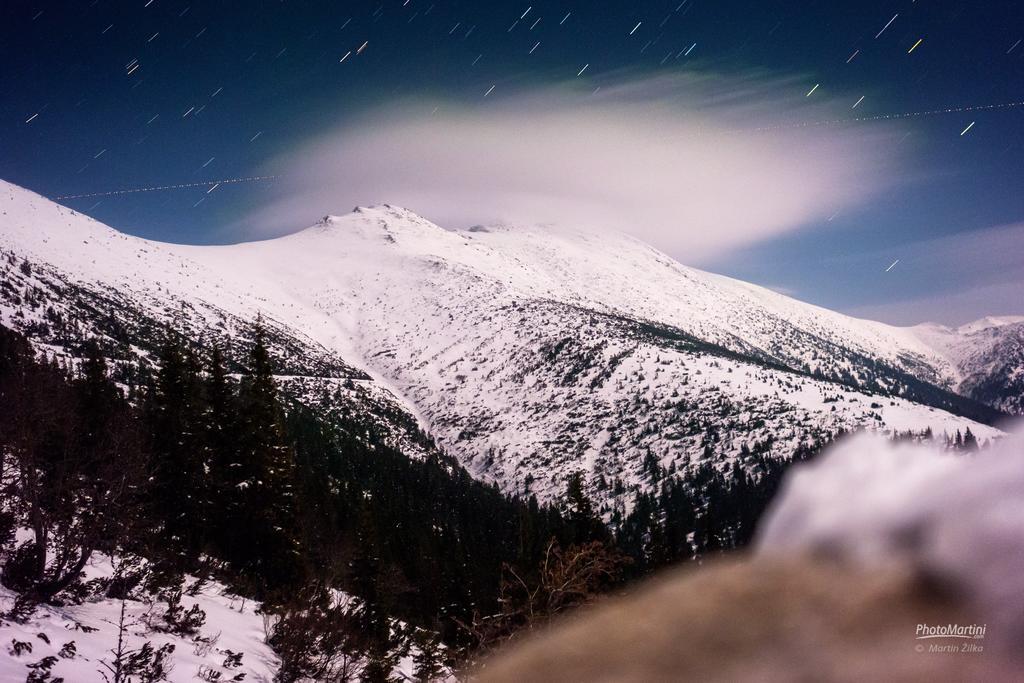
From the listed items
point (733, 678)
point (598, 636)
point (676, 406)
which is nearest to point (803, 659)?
point (733, 678)

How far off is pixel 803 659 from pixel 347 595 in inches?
1332

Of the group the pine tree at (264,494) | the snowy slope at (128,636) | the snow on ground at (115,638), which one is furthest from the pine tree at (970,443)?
the pine tree at (264,494)

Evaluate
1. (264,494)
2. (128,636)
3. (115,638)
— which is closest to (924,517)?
(115,638)

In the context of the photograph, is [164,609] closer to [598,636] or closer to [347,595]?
[347,595]

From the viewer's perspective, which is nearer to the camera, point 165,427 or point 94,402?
point 94,402

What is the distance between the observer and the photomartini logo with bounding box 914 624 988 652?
1.64 metres

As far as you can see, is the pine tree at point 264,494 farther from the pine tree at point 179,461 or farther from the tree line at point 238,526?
the pine tree at point 179,461

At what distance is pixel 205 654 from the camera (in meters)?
17.2

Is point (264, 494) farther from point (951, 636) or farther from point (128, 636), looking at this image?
point (951, 636)

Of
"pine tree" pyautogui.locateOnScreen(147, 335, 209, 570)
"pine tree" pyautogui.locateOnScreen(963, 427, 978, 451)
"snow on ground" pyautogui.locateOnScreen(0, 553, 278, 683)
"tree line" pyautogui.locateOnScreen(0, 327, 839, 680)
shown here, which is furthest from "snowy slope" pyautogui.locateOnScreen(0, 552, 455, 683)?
"pine tree" pyautogui.locateOnScreen(963, 427, 978, 451)

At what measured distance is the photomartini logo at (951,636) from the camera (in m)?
1.64

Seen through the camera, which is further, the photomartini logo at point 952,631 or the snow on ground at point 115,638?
the snow on ground at point 115,638

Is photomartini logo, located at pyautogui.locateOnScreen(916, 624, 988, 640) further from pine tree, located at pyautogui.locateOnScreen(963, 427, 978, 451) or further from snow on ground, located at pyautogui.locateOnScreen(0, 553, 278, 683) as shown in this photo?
snow on ground, located at pyautogui.locateOnScreen(0, 553, 278, 683)

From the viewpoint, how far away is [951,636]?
171cm
